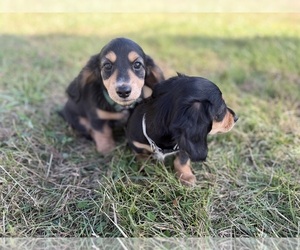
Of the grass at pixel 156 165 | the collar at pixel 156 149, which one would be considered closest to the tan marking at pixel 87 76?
the grass at pixel 156 165

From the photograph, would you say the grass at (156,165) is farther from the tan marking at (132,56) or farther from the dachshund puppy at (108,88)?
the tan marking at (132,56)

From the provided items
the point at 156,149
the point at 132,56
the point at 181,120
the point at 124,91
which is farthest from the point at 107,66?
the point at 181,120

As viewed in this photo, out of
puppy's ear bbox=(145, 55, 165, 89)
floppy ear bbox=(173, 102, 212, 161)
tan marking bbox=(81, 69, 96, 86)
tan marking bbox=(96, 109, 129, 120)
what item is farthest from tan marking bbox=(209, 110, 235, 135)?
tan marking bbox=(81, 69, 96, 86)

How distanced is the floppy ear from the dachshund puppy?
538 mm

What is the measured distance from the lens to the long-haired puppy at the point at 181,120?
2785 millimetres

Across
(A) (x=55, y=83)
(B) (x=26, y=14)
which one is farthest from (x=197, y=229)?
(B) (x=26, y=14)

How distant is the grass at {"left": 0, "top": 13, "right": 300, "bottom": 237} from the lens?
9.52ft

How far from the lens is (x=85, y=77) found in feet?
12.3

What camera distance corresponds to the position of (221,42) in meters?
6.98

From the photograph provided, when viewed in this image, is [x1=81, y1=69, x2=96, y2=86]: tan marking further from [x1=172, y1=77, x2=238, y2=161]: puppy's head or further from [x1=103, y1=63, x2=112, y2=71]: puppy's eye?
[x1=172, y1=77, x2=238, y2=161]: puppy's head

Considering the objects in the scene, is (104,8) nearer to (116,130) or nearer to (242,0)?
(242,0)

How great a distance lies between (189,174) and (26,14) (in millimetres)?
7094

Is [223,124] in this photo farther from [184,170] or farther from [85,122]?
[85,122]

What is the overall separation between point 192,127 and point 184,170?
692mm
